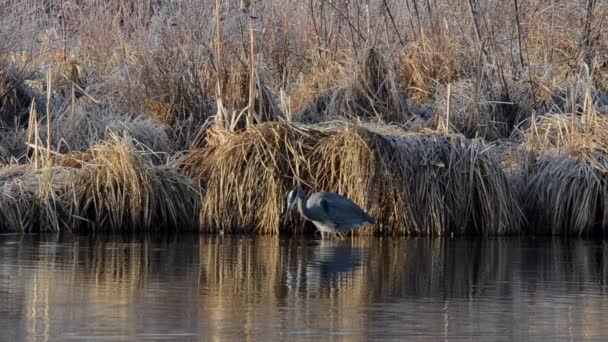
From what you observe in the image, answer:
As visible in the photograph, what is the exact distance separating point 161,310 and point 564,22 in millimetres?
9800

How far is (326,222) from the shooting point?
11.0 m

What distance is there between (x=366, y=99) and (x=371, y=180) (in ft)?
7.68

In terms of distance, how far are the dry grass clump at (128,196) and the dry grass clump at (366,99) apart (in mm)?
2339

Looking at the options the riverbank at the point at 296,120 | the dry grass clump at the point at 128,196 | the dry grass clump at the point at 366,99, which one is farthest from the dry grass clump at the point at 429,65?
the dry grass clump at the point at 128,196

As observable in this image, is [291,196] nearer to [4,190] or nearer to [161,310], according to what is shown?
[4,190]

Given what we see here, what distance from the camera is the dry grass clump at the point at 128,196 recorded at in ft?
38.7

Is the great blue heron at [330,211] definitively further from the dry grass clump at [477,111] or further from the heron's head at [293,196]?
the dry grass clump at [477,111]

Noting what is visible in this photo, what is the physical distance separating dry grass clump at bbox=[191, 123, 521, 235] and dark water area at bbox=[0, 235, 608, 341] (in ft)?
1.49

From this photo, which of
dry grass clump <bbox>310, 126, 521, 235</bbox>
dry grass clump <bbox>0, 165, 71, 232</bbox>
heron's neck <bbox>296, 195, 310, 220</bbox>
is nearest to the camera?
heron's neck <bbox>296, 195, 310, 220</bbox>

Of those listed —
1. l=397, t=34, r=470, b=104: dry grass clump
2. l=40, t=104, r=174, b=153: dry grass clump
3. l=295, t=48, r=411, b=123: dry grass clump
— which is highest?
l=397, t=34, r=470, b=104: dry grass clump

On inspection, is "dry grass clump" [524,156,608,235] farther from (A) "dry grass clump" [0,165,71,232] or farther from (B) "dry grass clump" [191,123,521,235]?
(A) "dry grass clump" [0,165,71,232]

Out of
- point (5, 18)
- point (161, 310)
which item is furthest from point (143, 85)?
point (161, 310)

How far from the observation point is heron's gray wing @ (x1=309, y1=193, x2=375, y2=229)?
35.8 ft

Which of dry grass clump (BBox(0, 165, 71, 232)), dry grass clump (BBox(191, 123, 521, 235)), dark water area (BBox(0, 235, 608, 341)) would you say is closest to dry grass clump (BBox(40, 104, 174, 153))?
dry grass clump (BBox(0, 165, 71, 232))
